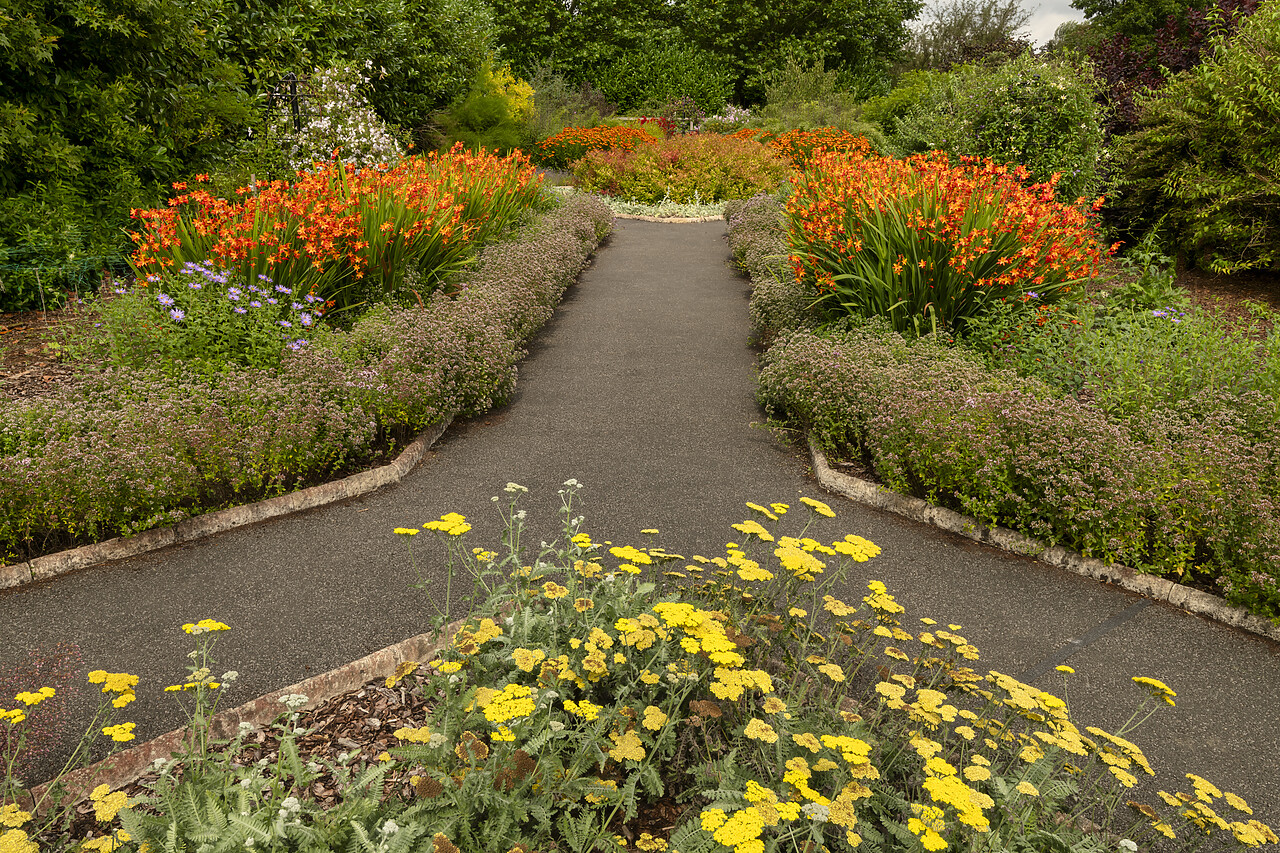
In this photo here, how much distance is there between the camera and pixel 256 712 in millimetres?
2771

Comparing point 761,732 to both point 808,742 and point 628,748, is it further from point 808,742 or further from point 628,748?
point 628,748

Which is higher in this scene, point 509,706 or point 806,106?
point 806,106

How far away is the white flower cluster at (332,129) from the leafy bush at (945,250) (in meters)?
7.56

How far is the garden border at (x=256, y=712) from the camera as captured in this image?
8.09 feet

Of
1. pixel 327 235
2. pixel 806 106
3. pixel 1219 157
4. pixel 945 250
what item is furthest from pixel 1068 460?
pixel 806 106

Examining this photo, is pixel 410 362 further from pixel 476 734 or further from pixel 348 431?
Result: pixel 476 734

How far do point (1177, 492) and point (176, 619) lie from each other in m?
4.99

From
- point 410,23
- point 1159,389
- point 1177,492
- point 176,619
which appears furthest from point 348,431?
point 410,23

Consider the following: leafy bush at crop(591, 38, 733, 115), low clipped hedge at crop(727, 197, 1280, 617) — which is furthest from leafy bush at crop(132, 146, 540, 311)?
leafy bush at crop(591, 38, 733, 115)

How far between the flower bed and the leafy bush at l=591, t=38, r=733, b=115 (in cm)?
3312

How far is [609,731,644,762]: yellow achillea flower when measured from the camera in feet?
6.56

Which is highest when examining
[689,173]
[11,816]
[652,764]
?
[689,173]

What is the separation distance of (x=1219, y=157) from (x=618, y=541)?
9470 millimetres

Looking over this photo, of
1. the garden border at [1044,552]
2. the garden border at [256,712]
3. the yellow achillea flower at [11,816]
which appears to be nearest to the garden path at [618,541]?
the garden border at [1044,552]
